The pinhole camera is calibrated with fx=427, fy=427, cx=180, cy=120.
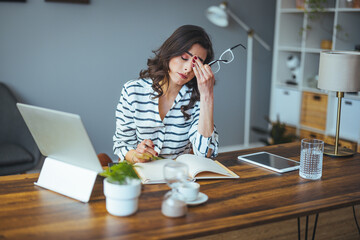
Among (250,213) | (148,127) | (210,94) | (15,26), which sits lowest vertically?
(250,213)

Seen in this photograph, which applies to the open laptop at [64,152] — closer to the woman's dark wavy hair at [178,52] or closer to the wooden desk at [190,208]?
the wooden desk at [190,208]

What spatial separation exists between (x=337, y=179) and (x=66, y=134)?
3.52 ft

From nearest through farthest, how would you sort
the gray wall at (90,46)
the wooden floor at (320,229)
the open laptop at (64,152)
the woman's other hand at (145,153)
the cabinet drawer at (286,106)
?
A: the open laptop at (64,152) < the woman's other hand at (145,153) < the wooden floor at (320,229) < the gray wall at (90,46) < the cabinet drawer at (286,106)

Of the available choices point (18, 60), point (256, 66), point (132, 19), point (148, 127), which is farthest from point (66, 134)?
point (256, 66)

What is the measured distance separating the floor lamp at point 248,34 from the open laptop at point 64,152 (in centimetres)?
275

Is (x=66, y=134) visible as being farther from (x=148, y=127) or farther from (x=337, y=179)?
(x=337, y=179)

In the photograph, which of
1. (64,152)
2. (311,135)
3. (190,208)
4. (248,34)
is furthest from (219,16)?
(190,208)

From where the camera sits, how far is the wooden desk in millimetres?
1242

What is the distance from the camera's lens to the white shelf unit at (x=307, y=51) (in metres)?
3.68

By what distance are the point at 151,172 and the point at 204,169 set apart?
21 centimetres

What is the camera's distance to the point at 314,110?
4.07m

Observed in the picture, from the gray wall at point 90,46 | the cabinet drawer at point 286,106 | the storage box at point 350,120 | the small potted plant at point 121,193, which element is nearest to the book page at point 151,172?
the small potted plant at point 121,193

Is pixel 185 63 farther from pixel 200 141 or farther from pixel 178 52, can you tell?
pixel 200 141

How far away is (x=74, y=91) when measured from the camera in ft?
12.2
